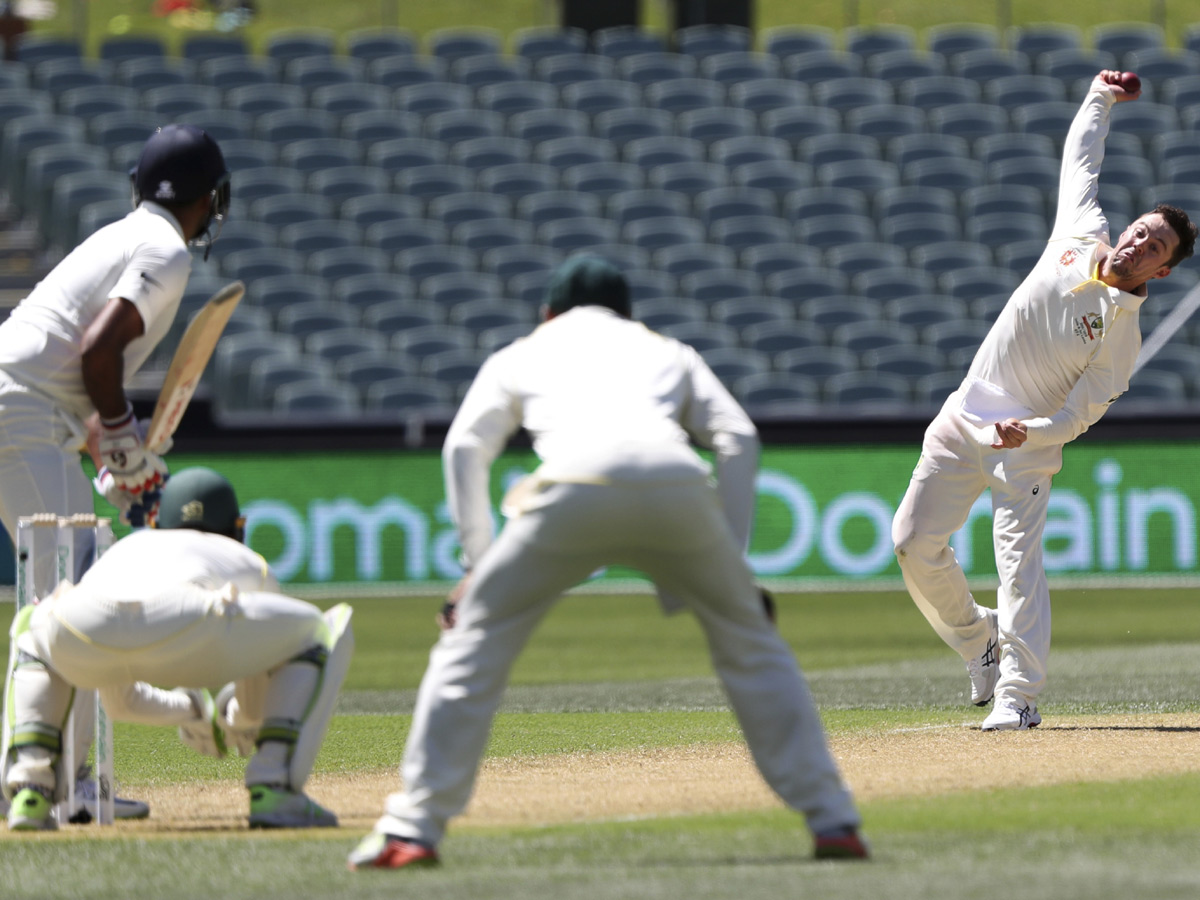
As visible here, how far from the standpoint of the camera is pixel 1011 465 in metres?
8.32

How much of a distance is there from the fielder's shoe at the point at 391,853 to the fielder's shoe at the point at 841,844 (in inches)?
41.5

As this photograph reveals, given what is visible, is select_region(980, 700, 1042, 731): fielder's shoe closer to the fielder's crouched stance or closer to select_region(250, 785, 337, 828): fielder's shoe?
the fielder's crouched stance

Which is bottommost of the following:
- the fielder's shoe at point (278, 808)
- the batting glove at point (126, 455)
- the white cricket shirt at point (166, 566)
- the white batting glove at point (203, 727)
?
the fielder's shoe at point (278, 808)

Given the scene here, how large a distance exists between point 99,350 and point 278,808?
159cm

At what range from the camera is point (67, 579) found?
6316mm

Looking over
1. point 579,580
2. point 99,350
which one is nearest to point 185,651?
point 99,350

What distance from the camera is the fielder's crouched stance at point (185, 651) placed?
19.0 feet

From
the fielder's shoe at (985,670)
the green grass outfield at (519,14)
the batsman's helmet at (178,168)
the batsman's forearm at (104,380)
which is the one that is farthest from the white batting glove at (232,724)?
the green grass outfield at (519,14)

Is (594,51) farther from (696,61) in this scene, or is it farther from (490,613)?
(490,613)

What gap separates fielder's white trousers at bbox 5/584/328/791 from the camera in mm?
5773

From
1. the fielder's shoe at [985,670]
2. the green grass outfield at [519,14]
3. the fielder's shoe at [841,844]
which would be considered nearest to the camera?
the fielder's shoe at [841,844]

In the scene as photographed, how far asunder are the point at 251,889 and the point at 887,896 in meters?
1.62

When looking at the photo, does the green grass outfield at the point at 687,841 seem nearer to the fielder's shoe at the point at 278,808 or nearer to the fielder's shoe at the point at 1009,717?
the fielder's shoe at the point at 278,808

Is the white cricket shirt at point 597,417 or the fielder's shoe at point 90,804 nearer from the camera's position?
the white cricket shirt at point 597,417
